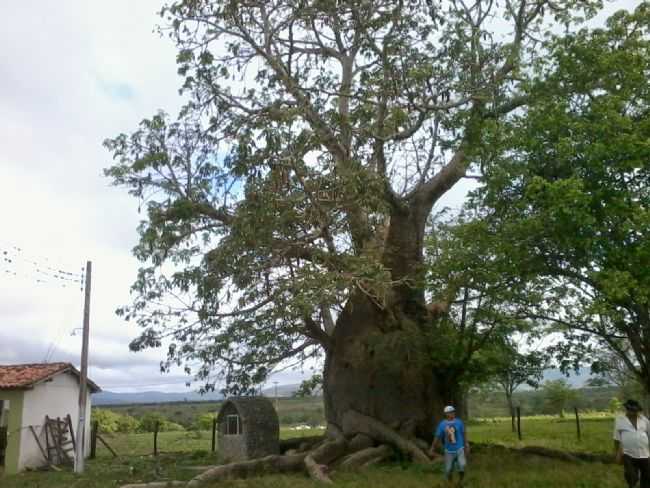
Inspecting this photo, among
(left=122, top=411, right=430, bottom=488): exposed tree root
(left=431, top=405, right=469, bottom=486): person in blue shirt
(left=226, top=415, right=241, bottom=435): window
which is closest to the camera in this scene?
(left=431, top=405, right=469, bottom=486): person in blue shirt

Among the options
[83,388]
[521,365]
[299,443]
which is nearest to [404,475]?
[521,365]

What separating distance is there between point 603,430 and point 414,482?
1516cm

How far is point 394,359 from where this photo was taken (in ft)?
50.3

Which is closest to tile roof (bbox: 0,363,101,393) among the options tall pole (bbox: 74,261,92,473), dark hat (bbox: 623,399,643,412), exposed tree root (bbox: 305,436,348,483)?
tall pole (bbox: 74,261,92,473)

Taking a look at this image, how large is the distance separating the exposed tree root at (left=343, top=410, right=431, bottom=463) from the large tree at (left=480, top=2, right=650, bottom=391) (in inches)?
155

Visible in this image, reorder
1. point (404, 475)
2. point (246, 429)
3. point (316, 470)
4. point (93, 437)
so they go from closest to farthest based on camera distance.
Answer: point (404, 475), point (316, 470), point (246, 429), point (93, 437)

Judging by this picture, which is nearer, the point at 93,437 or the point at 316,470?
the point at 316,470

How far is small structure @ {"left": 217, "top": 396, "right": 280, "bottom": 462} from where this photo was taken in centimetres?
1638

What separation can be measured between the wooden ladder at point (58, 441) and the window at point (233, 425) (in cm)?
555

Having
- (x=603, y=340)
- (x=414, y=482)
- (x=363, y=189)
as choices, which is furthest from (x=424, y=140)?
(x=414, y=482)

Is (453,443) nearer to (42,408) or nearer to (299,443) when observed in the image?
(299,443)

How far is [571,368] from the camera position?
13195mm

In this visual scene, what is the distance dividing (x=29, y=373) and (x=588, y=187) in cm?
1639

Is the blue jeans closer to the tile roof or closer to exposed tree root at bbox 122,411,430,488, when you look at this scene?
exposed tree root at bbox 122,411,430,488
